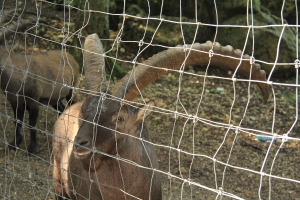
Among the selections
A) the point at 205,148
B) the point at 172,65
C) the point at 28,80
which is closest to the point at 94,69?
the point at 172,65

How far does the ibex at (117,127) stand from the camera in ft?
10.9

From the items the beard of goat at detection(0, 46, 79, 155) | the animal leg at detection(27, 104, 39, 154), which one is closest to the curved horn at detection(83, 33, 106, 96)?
the beard of goat at detection(0, 46, 79, 155)

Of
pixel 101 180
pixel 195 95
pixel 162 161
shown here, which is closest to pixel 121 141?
pixel 101 180

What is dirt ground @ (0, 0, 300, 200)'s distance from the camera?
19.3 ft

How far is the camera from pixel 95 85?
144 inches

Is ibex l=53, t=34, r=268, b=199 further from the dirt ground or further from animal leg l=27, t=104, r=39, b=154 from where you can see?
animal leg l=27, t=104, r=39, b=154

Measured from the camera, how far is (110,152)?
11.4ft

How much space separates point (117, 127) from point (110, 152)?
18cm

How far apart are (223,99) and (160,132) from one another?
6.74ft

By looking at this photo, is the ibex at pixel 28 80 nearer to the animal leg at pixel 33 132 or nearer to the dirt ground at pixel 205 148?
the animal leg at pixel 33 132

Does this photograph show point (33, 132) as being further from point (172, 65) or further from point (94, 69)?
point (172, 65)

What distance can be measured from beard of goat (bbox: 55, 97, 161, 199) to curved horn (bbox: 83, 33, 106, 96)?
0.20 m

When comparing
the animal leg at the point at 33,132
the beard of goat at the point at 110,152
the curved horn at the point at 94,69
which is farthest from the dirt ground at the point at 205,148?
the curved horn at the point at 94,69

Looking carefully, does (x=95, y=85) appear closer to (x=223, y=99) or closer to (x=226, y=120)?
(x=226, y=120)
